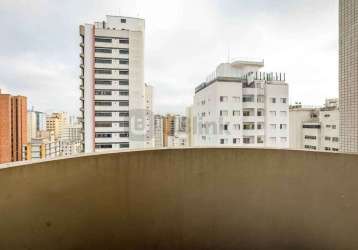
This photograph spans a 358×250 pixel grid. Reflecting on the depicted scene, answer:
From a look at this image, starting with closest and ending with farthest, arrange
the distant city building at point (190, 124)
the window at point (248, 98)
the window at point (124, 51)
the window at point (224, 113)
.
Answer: the window at point (224, 113), the window at point (248, 98), the window at point (124, 51), the distant city building at point (190, 124)

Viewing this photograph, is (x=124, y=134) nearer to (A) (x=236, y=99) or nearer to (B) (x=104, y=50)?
(B) (x=104, y=50)

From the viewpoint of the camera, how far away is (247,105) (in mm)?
16078

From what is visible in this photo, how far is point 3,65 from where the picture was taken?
21.5 ft

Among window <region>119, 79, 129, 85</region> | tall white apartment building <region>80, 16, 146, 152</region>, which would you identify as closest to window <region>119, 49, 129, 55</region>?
tall white apartment building <region>80, 16, 146, 152</region>

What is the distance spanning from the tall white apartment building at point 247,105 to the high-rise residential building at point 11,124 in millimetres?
11508

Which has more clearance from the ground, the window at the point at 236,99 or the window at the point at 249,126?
the window at the point at 236,99

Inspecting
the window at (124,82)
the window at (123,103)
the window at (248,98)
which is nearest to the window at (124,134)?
the window at (123,103)

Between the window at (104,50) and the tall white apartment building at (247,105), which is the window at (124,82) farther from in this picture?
the tall white apartment building at (247,105)

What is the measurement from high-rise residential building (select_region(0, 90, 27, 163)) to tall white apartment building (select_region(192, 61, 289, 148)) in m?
11.5

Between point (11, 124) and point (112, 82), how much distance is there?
1243cm

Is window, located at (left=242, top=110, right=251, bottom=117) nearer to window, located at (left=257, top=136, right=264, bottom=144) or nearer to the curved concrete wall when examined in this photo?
window, located at (left=257, top=136, right=264, bottom=144)

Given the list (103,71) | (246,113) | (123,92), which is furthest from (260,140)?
(103,71)

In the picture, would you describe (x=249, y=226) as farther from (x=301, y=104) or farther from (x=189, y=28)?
(x=301, y=104)

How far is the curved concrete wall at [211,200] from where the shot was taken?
5.08 ft
